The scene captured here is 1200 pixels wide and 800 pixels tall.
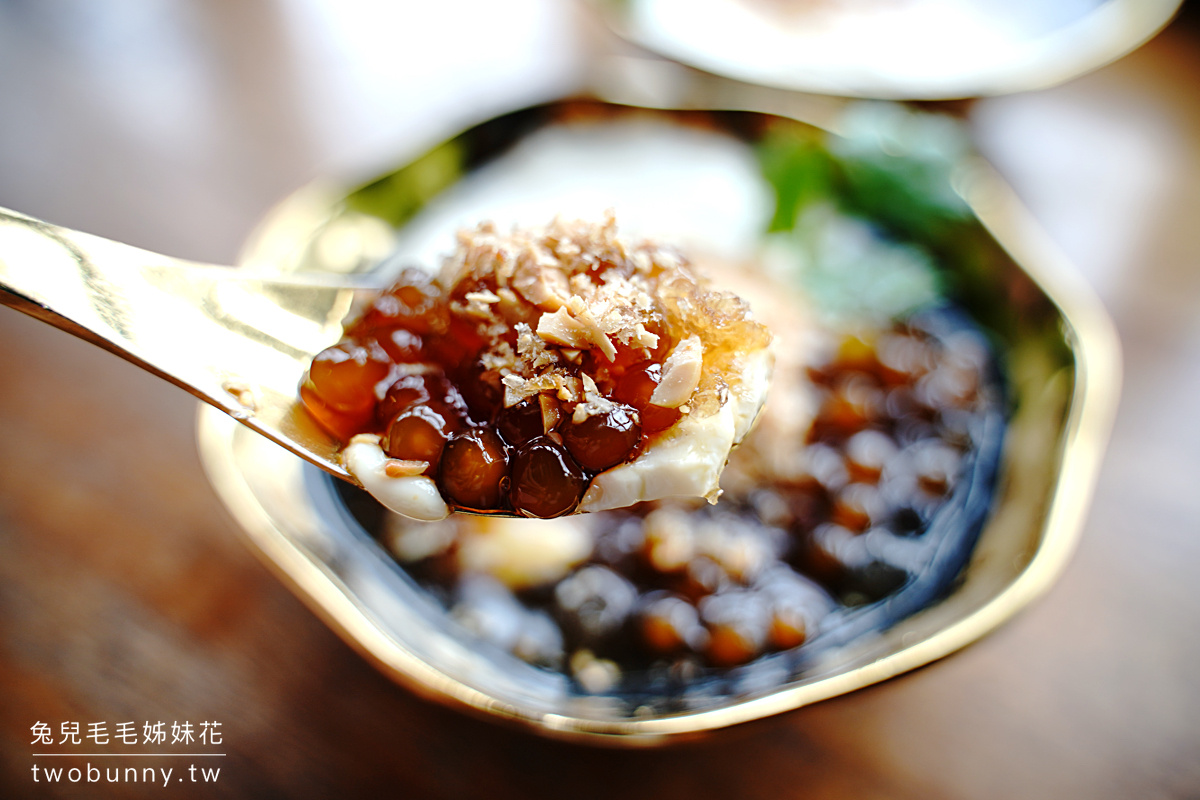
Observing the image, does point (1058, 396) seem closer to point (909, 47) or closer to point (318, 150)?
point (909, 47)

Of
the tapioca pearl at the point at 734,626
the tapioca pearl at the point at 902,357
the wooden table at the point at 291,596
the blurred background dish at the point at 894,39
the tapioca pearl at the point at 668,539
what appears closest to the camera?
the wooden table at the point at 291,596

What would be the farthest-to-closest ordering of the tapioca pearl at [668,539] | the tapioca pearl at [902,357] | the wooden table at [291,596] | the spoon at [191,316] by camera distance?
the tapioca pearl at [902,357] → the tapioca pearl at [668,539] → the wooden table at [291,596] → the spoon at [191,316]

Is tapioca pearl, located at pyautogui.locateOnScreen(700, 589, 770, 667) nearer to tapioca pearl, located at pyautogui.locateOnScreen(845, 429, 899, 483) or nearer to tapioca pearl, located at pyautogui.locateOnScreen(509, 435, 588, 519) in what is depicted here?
tapioca pearl, located at pyautogui.locateOnScreen(845, 429, 899, 483)

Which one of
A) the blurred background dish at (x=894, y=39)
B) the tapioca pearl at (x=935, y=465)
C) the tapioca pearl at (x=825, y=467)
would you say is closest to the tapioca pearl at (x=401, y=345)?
the tapioca pearl at (x=825, y=467)

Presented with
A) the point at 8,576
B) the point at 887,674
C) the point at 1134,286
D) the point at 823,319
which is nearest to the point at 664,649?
the point at 887,674

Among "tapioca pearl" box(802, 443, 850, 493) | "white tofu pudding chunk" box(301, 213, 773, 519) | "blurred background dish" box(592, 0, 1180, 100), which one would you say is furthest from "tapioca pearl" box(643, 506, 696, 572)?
"blurred background dish" box(592, 0, 1180, 100)

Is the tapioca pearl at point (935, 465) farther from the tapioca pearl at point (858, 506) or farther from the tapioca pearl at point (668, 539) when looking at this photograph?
the tapioca pearl at point (668, 539)
